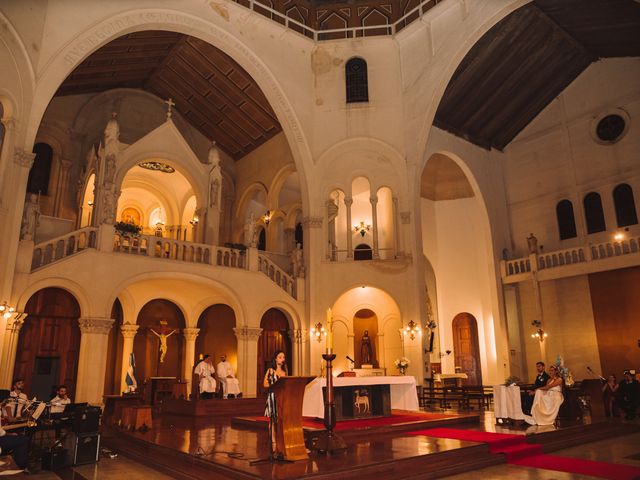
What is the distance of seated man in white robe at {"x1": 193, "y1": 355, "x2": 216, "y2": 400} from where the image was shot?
13.5 metres

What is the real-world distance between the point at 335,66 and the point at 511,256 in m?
10.8

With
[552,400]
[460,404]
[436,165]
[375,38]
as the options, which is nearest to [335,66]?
[375,38]

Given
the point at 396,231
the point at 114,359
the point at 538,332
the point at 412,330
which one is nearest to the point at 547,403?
the point at 412,330

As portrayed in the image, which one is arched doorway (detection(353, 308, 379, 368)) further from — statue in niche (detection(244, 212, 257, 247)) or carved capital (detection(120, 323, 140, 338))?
carved capital (detection(120, 323, 140, 338))

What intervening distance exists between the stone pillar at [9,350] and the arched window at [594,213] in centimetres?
1939

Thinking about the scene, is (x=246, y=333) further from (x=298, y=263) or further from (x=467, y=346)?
(x=467, y=346)

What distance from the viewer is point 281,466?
6.30 m

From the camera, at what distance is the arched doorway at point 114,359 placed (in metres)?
16.4

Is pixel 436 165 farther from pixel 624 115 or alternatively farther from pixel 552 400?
pixel 552 400

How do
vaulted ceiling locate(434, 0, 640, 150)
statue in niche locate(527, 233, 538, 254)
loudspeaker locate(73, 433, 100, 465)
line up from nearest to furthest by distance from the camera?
loudspeaker locate(73, 433, 100, 465)
vaulted ceiling locate(434, 0, 640, 150)
statue in niche locate(527, 233, 538, 254)

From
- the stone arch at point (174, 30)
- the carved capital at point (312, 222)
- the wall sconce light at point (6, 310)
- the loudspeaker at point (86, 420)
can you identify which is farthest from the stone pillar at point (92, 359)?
the carved capital at point (312, 222)

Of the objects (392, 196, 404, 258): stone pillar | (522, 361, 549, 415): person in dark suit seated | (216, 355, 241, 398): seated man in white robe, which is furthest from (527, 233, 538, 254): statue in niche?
(216, 355, 241, 398): seated man in white robe

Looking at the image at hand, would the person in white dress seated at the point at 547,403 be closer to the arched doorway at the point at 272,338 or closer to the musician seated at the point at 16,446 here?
the musician seated at the point at 16,446

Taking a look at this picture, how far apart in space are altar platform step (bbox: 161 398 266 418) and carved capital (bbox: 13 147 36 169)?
7.11 metres
